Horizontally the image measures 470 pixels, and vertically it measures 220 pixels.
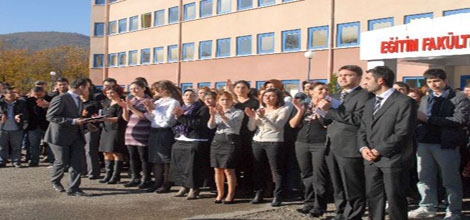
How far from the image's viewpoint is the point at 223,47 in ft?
110

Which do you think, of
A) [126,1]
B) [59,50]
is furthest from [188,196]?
[59,50]

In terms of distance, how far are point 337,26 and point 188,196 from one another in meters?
20.1

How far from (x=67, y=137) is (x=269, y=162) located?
326cm

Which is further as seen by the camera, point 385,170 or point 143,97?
point 143,97

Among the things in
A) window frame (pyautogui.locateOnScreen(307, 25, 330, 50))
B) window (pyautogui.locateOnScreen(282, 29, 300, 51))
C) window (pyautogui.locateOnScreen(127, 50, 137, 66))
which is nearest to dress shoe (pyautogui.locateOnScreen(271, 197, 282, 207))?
window frame (pyautogui.locateOnScreen(307, 25, 330, 50))

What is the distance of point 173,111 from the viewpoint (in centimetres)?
827

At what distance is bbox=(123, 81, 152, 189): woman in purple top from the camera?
348 inches

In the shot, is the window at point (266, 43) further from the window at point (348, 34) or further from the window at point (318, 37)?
the window at point (348, 34)

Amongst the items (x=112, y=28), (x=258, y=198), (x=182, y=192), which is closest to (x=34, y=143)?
(x=182, y=192)

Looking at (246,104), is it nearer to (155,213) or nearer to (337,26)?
(155,213)

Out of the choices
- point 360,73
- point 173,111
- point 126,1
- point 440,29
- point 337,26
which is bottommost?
Answer: point 173,111

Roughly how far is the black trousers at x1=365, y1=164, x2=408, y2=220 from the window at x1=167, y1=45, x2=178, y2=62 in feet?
108

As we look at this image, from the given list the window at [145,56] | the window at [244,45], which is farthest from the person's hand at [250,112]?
the window at [145,56]

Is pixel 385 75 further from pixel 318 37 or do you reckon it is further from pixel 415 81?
pixel 318 37
